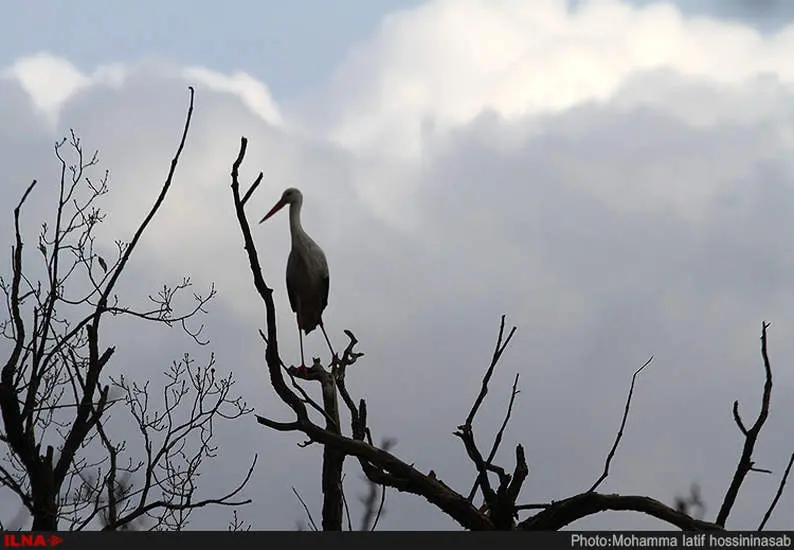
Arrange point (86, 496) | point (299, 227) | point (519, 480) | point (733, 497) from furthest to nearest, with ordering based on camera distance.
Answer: point (299, 227), point (86, 496), point (519, 480), point (733, 497)

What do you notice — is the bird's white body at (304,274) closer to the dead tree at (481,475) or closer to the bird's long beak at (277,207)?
the bird's long beak at (277,207)

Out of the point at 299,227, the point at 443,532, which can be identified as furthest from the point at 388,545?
the point at 299,227

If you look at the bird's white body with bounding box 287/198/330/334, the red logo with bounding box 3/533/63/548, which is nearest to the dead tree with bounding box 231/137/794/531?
the red logo with bounding box 3/533/63/548

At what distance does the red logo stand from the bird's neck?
6.15 m

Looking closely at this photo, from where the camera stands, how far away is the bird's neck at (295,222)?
36.2ft

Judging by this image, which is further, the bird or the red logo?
the bird

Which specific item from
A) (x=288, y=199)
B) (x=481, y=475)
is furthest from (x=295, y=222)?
(x=481, y=475)

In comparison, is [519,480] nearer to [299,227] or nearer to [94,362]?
[94,362]

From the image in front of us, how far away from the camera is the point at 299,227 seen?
36.5 ft

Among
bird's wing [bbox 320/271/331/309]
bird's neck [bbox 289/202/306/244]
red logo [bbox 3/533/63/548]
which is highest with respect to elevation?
bird's neck [bbox 289/202/306/244]

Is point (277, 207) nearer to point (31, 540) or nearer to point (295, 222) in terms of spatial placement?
point (295, 222)

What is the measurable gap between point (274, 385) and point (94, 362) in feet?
2.80

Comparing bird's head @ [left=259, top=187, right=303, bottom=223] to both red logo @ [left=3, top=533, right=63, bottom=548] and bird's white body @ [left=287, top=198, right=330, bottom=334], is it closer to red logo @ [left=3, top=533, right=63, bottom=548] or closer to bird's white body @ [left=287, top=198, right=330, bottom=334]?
bird's white body @ [left=287, top=198, right=330, bottom=334]

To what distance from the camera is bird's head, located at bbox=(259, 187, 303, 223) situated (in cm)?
1125
